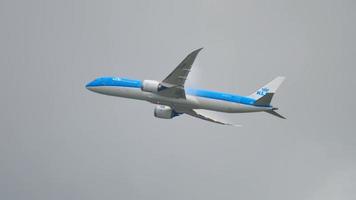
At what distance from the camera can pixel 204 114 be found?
4011 inches

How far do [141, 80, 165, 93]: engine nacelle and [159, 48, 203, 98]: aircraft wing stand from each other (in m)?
0.67

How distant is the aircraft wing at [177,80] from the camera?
89875mm

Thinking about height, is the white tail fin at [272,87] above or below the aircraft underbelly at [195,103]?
above

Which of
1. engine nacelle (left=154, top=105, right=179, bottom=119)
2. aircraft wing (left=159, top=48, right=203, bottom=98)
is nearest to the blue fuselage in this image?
aircraft wing (left=159, top=48, right=203, bottom=98)

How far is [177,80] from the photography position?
304ft

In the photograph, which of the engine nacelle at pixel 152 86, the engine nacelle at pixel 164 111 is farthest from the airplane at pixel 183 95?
the engine nacelle at pixel 164 111

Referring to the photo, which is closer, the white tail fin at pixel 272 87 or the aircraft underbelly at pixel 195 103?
the aircraft underbelly at pixel 195 103

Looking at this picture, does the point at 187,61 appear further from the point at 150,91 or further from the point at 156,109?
the point at 156,109

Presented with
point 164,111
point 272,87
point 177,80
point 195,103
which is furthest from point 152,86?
point 272,87

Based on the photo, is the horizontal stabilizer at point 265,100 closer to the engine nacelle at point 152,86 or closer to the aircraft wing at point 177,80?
the aircraft wing at point 177,80

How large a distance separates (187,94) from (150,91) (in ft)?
16.5

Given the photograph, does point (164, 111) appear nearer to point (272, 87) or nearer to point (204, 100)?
point (204, 100)

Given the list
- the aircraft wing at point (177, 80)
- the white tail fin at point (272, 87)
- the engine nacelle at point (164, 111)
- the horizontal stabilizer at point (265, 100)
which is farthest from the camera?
the engine nacelle at point (164, 111)

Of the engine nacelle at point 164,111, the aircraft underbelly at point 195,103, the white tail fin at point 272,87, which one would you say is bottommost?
the engine nacelle at point 164,111
